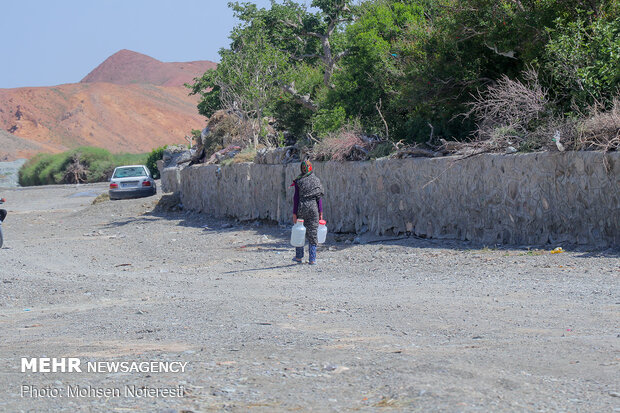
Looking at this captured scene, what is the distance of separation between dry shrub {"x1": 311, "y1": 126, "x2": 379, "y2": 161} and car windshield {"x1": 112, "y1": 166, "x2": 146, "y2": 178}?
16.3m

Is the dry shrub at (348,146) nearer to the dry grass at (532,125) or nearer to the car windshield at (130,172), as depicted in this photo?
the dry grass at (532,125)

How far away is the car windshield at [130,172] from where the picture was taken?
31219 millimetres

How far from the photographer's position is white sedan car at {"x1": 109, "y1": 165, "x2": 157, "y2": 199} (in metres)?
30.4

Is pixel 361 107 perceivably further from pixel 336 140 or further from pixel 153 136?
pixel 153 136

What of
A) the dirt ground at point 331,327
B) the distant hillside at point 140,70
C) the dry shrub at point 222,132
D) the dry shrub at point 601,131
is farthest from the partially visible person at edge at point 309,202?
the distant hillside at point 140,70

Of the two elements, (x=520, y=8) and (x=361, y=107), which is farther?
(x=361, y=107)

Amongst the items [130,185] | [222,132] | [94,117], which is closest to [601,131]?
[222,132]

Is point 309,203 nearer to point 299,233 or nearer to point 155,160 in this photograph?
point 299,233

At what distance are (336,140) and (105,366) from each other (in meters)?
11.7

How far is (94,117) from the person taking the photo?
116 metres

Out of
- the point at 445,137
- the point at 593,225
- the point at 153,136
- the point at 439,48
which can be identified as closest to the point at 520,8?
the point at 439,48

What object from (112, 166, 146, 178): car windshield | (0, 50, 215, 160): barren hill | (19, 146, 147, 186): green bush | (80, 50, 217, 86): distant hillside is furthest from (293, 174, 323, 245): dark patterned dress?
(80, 50, 217, 86): distant hillside

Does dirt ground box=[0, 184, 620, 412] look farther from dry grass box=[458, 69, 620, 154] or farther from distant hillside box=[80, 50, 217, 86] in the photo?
distant hillside box=[80, 50, 217, 86]

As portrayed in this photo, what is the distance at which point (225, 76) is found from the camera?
2738 cm
